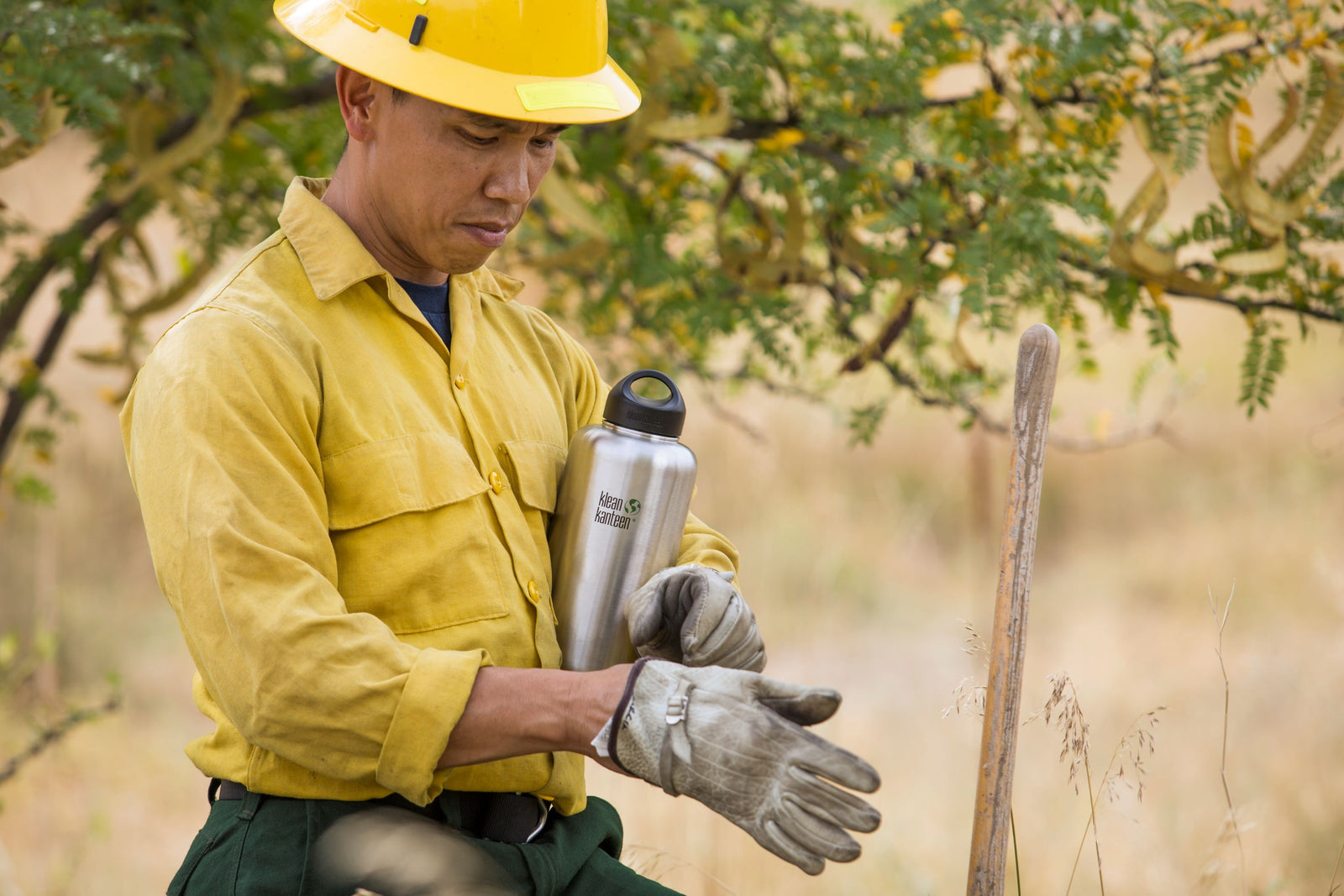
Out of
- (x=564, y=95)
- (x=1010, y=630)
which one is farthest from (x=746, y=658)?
(x=564, y=95)

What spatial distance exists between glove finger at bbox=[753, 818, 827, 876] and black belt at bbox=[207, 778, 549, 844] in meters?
0.53

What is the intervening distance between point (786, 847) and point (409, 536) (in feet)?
2.26

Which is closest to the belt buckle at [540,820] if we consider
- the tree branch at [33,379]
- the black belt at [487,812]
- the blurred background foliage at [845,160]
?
the black belt at [487,812]

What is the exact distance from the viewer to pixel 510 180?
1710mm

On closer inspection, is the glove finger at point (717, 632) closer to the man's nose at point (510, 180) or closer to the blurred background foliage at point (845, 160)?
the man's nose at point (510, 180)

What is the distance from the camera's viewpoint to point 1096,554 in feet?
23.1

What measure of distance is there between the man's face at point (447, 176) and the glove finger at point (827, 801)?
0.90m

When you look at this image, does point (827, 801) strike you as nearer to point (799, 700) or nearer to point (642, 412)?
point (799, 700)

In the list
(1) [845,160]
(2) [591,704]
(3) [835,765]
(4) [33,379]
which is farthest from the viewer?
(4) [33,379]

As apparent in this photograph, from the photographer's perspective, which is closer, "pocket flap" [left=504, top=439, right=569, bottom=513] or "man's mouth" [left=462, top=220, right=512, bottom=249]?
"man's mouth" [left=462, top=220, right=512, bottom=249]

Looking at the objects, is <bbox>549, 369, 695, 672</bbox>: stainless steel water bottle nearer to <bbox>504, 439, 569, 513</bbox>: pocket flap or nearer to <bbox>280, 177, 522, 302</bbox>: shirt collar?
<bbox>504, 439, 569, 513</bbox>: pocket flap

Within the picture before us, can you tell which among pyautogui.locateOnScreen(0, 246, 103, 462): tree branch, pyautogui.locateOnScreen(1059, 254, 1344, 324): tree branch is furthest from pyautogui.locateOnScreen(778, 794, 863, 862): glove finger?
pyautogui.locateOnScreen(0, 246, 103, 462): tree branch

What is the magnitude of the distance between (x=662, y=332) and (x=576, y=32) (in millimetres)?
1666

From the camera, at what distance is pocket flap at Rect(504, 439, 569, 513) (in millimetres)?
1839
